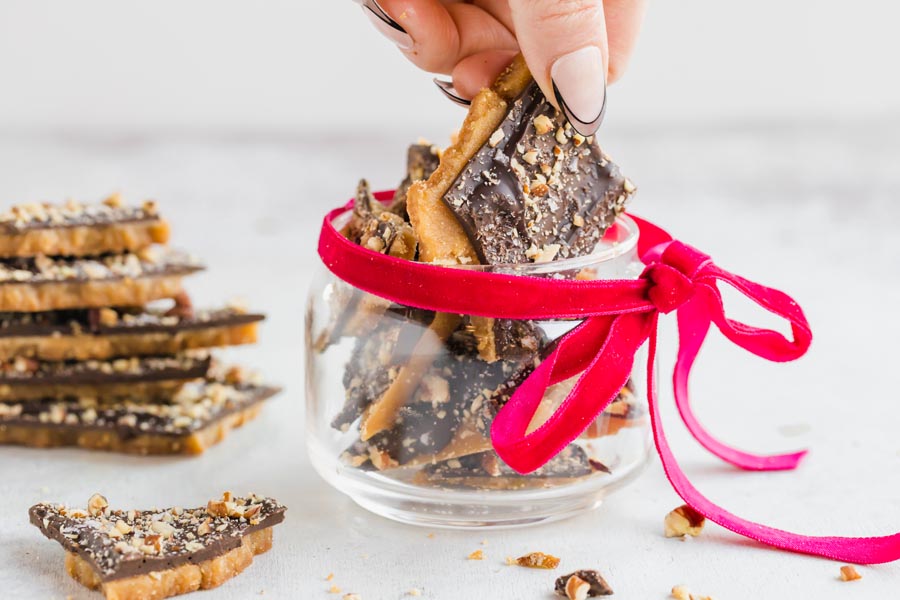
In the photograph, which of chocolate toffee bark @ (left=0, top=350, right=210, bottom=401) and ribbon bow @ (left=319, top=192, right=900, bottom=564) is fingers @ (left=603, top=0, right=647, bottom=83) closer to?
ribbon bow @ (left=319, top=192, right=900, bottom=564)

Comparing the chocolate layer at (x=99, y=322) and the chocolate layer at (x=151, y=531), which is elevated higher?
the chocolate layer at (x=99, y=322)

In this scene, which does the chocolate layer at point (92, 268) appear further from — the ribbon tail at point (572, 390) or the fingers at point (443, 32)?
the ribbon tail at point (572, 390)

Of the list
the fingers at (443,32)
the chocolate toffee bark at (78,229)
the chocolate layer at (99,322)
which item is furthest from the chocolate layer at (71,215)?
the fingers at (443,32)

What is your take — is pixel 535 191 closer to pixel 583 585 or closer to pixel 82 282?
pixel 583 585

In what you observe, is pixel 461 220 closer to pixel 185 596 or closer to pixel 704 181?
pixel 185 596

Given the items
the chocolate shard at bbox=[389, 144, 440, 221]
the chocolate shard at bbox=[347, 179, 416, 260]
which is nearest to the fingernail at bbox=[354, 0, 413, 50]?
the chocolate shard at bbox=[389, 144, 440, 221]

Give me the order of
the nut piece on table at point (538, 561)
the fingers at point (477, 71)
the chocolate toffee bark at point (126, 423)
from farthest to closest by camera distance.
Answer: the chocolate toffee bark at point (126, 423) < the fingers at point (477, 71) < the nut piece on table at point (538, 561)
